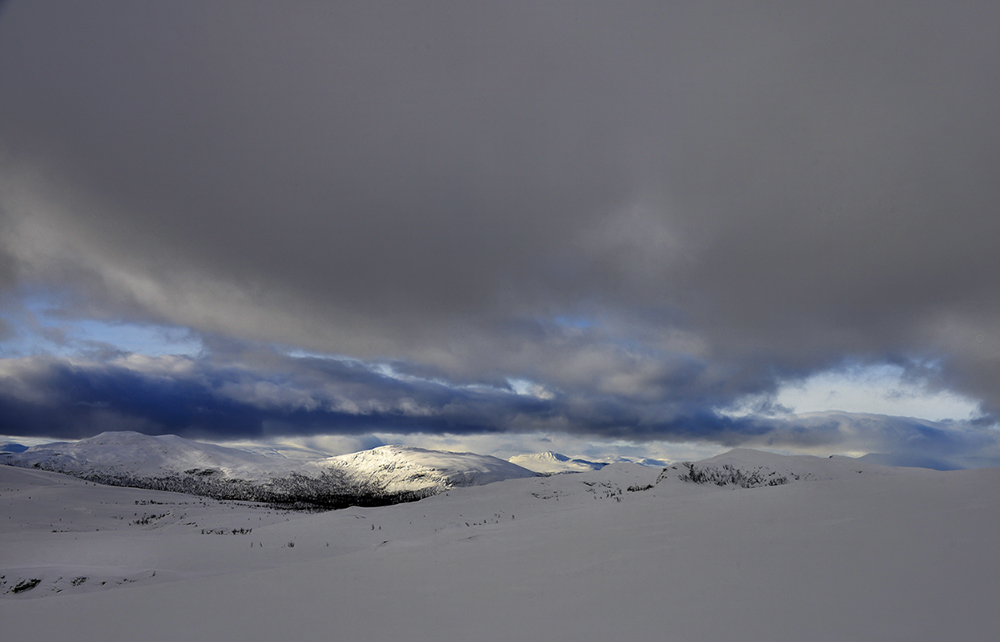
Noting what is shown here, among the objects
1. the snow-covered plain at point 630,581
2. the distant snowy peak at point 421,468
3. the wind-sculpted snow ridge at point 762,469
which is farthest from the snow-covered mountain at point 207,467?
the snow-covered plain at point 630,581

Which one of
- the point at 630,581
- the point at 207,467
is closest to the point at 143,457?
the point at 207,467

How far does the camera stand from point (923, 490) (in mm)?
6828

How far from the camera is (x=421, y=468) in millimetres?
137625

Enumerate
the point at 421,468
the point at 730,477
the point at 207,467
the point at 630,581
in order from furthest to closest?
the point at 421,468 → the point at 207,467 → the point at 730,477 → the point at 630,581

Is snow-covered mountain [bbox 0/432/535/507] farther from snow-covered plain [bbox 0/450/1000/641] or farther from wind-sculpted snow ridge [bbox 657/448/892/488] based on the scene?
snow-covered plain [bbox 0/450/1000/641]

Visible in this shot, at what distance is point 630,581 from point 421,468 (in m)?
141

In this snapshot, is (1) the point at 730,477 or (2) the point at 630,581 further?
(1) the point at 730,477

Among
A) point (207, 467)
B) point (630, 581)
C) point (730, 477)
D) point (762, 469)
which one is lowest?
point (207, 467)

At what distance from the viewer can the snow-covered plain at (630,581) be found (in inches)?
151

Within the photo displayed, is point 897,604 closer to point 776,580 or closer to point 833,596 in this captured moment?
point 833,596

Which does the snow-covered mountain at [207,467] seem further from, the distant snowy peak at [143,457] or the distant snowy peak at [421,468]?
the distant snowy peak at [421,468]

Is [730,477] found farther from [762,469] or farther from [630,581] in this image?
[630,581]

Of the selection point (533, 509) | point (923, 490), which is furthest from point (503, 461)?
point (923, 490)

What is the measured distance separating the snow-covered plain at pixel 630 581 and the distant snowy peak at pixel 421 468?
3294 inches
